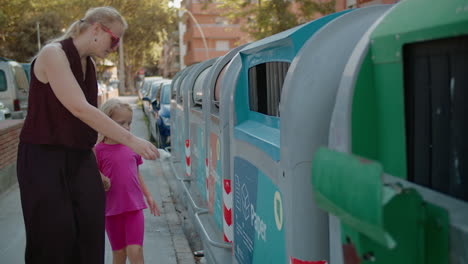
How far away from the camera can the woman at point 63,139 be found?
2.57 metres

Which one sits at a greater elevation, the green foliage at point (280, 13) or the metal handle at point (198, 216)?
the green foliage at point (280, 13)

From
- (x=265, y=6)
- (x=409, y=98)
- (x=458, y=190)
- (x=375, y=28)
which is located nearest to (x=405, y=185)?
(x=458, y=190)

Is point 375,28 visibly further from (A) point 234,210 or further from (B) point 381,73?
(A) point 234,210

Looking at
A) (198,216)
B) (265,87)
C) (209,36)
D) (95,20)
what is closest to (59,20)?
(209,36)

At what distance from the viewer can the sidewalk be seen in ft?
15.8

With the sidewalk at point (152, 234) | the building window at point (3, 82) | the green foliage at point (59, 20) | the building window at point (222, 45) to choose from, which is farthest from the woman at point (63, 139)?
the building window at point (222, 45)

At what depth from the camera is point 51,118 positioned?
266cm

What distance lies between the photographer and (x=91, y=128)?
2.79 metres

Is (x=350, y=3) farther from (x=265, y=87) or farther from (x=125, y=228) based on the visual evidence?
(x=125, y=228)

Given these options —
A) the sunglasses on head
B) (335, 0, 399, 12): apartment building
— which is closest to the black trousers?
the sunglasses on head

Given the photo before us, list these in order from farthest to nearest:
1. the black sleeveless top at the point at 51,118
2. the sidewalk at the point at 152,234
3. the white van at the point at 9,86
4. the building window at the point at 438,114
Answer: the white van at the point at 9,86, the sidewalk at the point at 152,234, the black sleeveless top at the point at 51,118, the building window at the point at 438,114

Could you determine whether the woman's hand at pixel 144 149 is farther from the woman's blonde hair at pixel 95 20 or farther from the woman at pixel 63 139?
the woman's blonde hair at pixel 95 20

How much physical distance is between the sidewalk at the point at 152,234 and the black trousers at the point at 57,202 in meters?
1.93

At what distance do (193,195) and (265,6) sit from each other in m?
16.0
